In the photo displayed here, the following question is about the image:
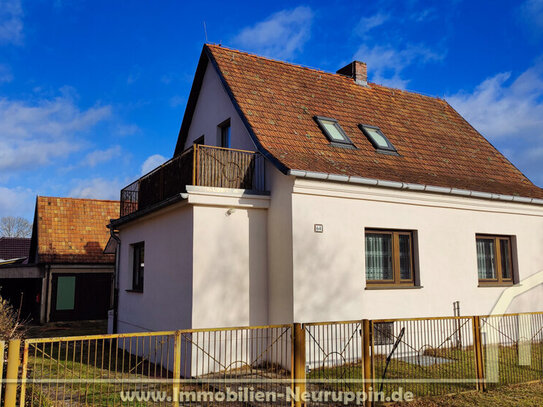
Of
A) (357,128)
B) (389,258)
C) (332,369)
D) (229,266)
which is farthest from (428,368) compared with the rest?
(357,128)

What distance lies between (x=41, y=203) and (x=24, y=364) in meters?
18.7

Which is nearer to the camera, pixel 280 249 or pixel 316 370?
pixel 316 370

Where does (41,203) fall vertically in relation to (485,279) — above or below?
above

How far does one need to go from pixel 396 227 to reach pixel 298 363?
4900 mm

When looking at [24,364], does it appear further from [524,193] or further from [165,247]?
[524,193]

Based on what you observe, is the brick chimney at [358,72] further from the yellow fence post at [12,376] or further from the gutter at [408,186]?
the yellow fence post at [12,376]

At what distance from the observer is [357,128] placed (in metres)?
12.6

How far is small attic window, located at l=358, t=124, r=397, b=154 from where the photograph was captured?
12.1 metres

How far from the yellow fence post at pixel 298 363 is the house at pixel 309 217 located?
2447 millimetres

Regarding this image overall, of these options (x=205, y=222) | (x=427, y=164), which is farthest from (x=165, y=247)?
(x=427, y=164)

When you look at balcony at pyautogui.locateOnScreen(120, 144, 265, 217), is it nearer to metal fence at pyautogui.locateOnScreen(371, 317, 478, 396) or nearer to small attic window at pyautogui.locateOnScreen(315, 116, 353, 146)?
small attic window at pyautogui.locateOnScreen(315, 116, 353, 146)

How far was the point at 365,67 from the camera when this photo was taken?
51.7 ft

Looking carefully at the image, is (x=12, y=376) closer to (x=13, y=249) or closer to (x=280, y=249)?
(x=280, y=249)

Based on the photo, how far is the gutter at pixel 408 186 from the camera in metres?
9.33
